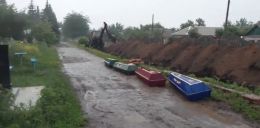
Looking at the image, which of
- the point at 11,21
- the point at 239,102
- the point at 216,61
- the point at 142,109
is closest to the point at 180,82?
the point at 239,102

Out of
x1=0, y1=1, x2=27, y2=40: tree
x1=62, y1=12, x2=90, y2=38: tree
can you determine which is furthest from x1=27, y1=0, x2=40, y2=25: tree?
x1=62, y1=12, x2=90, y2=38: tree

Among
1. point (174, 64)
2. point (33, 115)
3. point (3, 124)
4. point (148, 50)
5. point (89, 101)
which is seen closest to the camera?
point (3, 124)

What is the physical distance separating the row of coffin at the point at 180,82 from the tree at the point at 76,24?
85974mm

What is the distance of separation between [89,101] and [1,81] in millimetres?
3136

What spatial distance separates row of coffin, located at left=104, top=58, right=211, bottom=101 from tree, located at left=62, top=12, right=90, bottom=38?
282 feet

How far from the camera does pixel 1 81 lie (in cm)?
995

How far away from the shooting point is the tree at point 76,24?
9956 cm

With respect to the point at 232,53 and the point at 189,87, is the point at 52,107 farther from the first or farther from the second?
the point at 232,53

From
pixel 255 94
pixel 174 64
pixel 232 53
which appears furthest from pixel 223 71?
pixel 174 64

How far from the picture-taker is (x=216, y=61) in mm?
15023

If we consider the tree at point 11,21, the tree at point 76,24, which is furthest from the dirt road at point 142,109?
the tree at point 76,24

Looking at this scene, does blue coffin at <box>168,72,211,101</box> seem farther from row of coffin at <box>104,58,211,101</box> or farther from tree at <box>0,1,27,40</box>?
tree at <box>0,1,27,40</box>

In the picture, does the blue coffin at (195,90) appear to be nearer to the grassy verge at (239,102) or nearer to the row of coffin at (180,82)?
the row of coffin at (180,82)

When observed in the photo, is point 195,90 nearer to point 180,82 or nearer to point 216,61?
point 180,82
